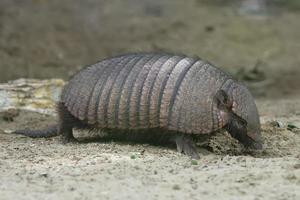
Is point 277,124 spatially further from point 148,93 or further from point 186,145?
point 148,93

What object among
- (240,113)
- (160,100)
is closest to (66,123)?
(160,100)

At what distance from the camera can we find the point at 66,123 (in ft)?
24.5

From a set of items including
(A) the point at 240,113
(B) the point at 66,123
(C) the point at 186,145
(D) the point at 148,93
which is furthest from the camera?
(B) the point at 66,123

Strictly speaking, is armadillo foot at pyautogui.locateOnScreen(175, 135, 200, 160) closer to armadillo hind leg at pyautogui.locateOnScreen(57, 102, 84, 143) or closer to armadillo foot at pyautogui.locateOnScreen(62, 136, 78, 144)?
armadillo hind leg at pyautogui.locateOnScreen(57, 102, 84, 143)

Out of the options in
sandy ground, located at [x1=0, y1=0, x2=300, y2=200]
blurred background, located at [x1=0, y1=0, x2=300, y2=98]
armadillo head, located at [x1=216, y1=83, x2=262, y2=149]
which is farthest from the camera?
blurred background, located at [x1=0, y1=0, x2=300, y2=98]

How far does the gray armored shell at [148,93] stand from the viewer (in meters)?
6.73

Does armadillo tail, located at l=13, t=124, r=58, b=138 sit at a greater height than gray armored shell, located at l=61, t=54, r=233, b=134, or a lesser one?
lesser

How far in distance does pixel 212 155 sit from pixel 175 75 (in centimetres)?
Answer: 77

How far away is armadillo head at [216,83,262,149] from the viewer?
262 inches

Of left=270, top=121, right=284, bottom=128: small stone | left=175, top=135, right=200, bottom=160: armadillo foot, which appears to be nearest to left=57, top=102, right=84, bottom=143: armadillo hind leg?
left=175, top=135, right=200, bottom=160: armadillo foot

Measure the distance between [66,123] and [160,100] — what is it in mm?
1097

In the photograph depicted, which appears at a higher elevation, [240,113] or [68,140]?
[240,113]

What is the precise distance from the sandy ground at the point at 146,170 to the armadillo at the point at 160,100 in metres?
0.20

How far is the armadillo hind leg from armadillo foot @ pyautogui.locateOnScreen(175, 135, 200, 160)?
1.07 m
